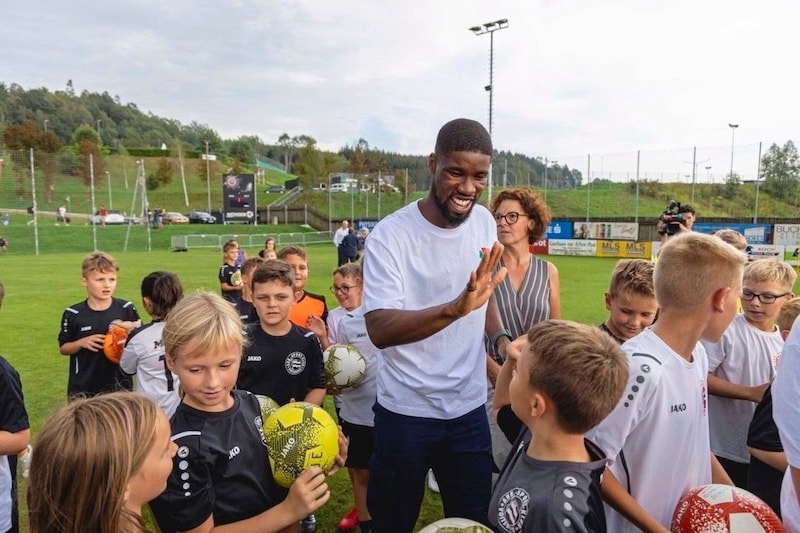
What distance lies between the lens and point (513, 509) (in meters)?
1.80

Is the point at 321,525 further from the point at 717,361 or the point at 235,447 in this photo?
the point at 717,361

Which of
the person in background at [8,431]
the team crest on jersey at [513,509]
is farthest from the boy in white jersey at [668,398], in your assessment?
the person in background at [8,431]

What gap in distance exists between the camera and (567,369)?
1.84 m

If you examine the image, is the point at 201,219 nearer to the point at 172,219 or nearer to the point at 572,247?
the point at 172,219

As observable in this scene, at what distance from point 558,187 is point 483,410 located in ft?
111

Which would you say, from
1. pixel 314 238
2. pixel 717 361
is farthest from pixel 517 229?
pixel 314 238

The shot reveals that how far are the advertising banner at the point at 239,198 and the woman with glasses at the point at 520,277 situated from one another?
146 feet

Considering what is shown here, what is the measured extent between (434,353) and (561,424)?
81cm

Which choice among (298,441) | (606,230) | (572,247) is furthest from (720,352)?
(606,230)

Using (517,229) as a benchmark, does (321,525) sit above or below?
below

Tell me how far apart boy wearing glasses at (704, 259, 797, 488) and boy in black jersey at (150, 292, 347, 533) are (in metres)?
2.62

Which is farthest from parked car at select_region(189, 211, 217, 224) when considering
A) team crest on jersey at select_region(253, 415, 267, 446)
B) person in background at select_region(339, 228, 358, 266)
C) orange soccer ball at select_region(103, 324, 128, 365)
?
team crest on jersey at select_region(253, 415, 267, 446)

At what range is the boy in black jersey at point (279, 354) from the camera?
11.5 ft

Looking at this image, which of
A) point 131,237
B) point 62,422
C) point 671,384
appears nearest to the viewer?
point 62,422
